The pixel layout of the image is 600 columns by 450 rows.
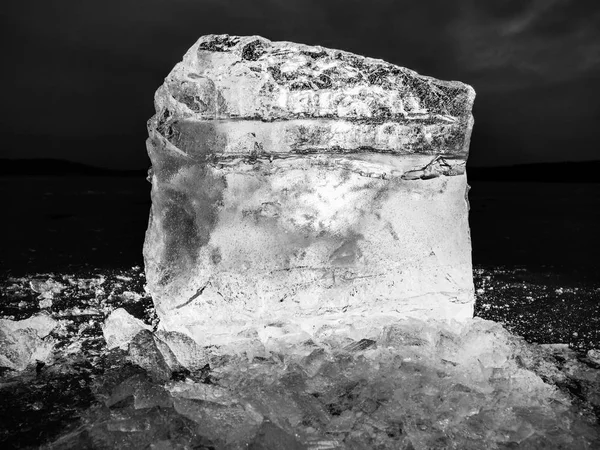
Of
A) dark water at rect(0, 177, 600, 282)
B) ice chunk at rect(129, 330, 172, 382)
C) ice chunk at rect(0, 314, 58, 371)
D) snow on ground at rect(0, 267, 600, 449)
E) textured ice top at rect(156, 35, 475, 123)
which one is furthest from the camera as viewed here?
dark water at rect(0, 177, 600, 282)

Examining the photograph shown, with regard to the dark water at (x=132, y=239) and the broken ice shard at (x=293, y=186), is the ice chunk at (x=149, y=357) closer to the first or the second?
the broken ice shard at (x=293, y=186)

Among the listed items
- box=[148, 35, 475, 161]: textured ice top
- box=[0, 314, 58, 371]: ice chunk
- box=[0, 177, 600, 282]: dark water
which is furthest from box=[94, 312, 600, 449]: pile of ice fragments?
box=[0, 177, 600, 282]: dark water

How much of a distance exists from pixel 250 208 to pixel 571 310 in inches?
106

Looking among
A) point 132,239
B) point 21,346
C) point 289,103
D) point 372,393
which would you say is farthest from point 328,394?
point 132,239

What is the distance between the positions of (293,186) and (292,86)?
617 millimetres

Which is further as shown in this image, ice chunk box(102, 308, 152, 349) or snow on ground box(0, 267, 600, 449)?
ice chunk box(102, 308, 152, 349)

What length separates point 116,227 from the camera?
346 inches

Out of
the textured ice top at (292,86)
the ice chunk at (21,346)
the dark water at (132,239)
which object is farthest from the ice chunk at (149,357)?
the dark water at (132,239)

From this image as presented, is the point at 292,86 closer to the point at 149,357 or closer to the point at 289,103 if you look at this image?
the point at 289,103

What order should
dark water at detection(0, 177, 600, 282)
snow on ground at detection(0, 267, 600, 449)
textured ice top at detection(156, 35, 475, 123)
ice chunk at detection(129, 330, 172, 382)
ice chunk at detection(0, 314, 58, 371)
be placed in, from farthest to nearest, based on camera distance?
dark water at detection(0, 177, 600, 282), textured ice top at detection(156, 35, 475, 123), ice chunk at detection(0, 314, 58, 371), ice chunk at detection(129, 330, 172, 382), snow on ground at detection(0, 267, 600, 449)

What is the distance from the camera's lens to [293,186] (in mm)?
2980

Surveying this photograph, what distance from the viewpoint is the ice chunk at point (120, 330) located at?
2943 mm

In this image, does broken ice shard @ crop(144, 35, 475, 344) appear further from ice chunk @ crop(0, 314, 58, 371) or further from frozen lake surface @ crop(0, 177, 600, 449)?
ice chunk @ crop(0, 314, 58, 371)

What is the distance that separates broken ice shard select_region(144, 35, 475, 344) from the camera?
2924mm
